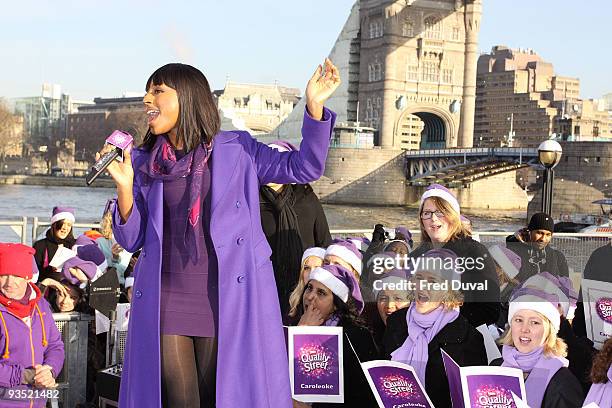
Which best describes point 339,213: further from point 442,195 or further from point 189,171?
point 189,171

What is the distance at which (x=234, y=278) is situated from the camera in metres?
1.84

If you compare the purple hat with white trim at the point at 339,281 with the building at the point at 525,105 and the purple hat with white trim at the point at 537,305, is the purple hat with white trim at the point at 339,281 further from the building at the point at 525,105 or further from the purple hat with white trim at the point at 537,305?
the building at the point at 525,105

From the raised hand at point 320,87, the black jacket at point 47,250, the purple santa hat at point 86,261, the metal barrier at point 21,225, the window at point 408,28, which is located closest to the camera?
the raised hand at point 320,87

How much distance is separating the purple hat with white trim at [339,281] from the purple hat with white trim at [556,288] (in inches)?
22.6

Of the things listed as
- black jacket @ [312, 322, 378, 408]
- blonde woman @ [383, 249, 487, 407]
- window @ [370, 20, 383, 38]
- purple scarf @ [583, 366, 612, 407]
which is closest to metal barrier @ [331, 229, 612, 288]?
black jacket @ [312, 322, 378, 408]

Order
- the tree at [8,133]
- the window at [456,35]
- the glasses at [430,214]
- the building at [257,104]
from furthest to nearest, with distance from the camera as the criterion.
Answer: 1. the building at [257,104]
2. the window at [456,35]
3. the tree at [8,133]
4. the glasses at [430,214]

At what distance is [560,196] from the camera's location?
38531 millimetres

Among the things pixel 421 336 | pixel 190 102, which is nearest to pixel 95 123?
pixel 421 336

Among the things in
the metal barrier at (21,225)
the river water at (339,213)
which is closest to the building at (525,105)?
the river water at (339,213)

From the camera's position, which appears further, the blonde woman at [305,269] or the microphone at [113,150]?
the blonde woman at [305,269]

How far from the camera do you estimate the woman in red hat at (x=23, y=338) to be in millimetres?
2789

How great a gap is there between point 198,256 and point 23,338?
1.20m

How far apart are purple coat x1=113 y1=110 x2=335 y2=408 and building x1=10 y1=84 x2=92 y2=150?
70.6 metres

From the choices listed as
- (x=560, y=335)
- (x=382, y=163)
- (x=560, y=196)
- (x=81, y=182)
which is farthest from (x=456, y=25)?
(x=560, y=335)
